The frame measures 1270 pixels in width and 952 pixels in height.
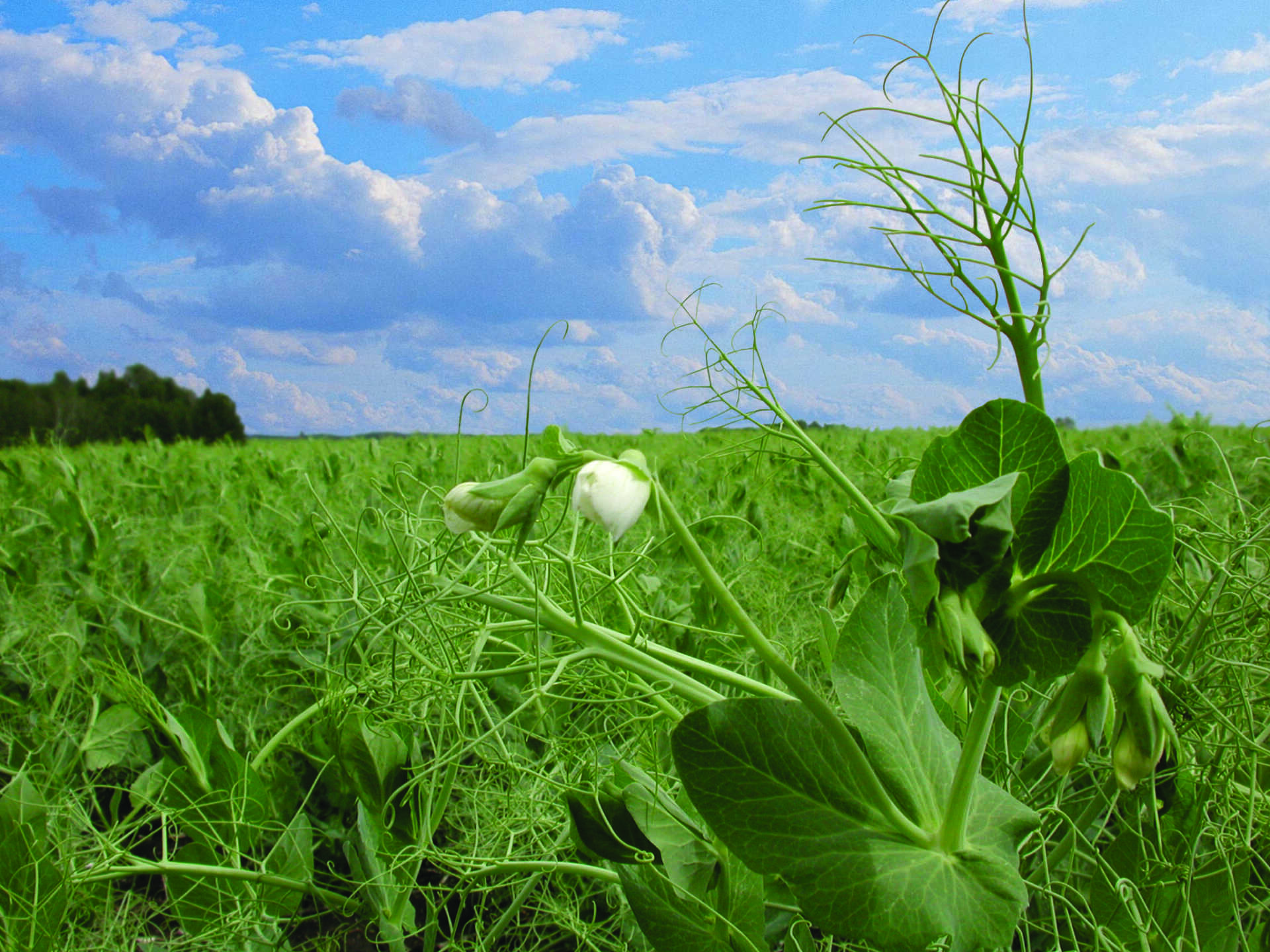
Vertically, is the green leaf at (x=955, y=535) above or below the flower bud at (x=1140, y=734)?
above

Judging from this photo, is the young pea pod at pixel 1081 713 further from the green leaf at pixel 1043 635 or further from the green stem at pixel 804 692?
the green stem at pixel 804 692

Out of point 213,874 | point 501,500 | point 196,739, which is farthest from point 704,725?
point 196,739

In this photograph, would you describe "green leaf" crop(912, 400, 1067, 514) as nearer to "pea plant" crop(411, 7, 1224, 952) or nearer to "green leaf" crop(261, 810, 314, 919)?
"pea plant" crop(411, 7, 1224, 952)

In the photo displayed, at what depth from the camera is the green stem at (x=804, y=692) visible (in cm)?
61

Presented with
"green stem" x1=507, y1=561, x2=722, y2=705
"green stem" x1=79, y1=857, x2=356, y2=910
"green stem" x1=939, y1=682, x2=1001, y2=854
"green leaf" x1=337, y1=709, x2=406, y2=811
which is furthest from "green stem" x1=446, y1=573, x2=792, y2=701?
"green stem" x1=79, y1=857, x2=356, y2=910

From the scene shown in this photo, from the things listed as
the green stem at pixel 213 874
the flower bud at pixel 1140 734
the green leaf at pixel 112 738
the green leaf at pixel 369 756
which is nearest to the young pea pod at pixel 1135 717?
the flower bud at pixel 1140 734

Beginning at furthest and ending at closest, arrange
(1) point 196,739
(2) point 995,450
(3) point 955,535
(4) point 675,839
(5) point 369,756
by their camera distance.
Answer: (1) point 196,739 → (5) point 369,756 → (4) point 675,839 → (2) point 995,450 → (3) point 955,535

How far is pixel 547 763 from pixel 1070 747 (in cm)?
82

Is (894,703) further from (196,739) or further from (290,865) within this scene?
(196,739)

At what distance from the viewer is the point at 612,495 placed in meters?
0.59

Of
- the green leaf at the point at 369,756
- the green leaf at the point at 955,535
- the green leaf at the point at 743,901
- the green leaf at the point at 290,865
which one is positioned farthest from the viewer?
the green leaf at the point at 290,865

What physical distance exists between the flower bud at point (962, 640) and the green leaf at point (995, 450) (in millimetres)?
111

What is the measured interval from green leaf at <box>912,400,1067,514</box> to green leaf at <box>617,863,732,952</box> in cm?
49

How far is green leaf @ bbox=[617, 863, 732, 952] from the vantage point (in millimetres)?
858
